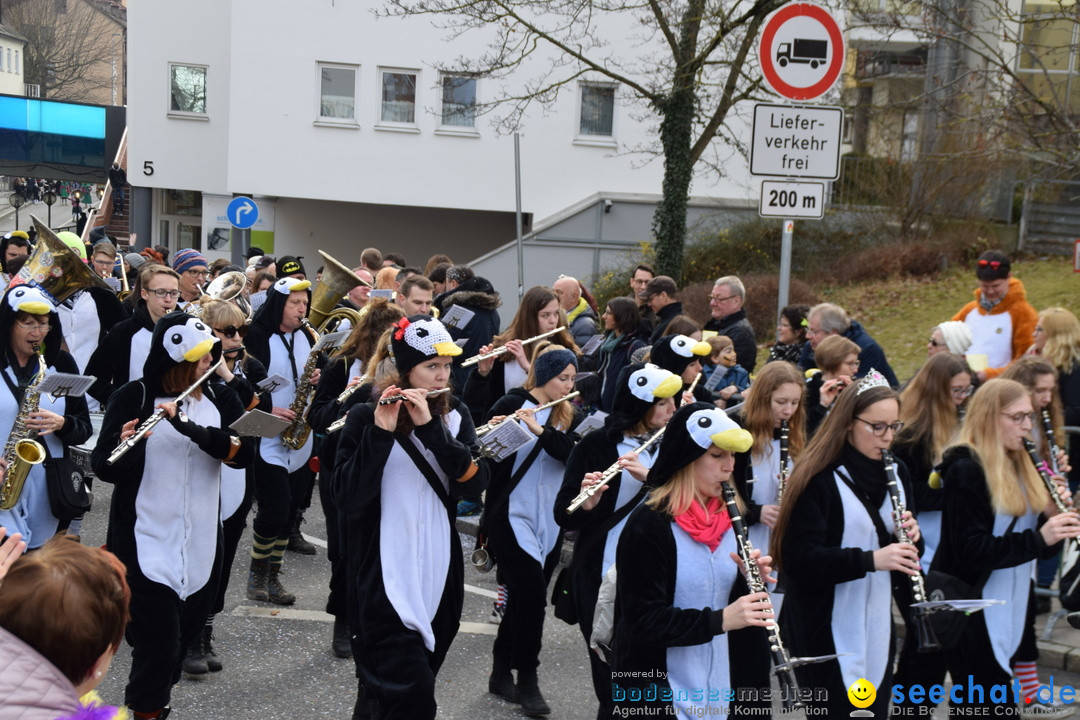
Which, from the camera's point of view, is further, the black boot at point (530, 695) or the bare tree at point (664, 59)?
the bare tree at point (664, 59)

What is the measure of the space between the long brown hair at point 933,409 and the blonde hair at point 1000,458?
0.44 metres

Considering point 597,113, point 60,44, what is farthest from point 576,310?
point 60,44

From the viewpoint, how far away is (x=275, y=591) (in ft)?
24.9

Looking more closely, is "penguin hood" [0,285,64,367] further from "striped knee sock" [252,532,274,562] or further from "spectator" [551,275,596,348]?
"spectator" [551,275,596,348]

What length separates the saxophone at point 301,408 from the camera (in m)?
7.37

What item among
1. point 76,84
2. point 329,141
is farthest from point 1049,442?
point 76,84

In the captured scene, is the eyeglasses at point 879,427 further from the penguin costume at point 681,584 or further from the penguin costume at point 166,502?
the penguin costume at point 166,502

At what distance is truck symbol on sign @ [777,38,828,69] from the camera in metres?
7.26

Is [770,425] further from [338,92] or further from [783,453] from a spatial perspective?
[338,92]

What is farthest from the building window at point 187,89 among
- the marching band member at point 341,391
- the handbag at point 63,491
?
the handbag at point 63,491

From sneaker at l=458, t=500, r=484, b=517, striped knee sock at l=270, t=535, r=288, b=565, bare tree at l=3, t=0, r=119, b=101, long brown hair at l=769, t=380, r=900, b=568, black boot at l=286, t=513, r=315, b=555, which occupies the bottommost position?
black boot at l=286, t=513, r=315, b=555

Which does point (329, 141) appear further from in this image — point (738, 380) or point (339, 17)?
point (738, 380)

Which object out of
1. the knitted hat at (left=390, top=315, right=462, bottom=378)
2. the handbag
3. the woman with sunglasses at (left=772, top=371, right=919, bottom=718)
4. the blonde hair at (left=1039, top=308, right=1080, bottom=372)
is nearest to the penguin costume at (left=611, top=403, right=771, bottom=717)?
the woman with sunglasses at (left=772, top=371, right=919, bottom=718)

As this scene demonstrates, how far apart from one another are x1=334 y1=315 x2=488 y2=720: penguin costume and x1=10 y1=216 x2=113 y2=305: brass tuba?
16.0 ft
